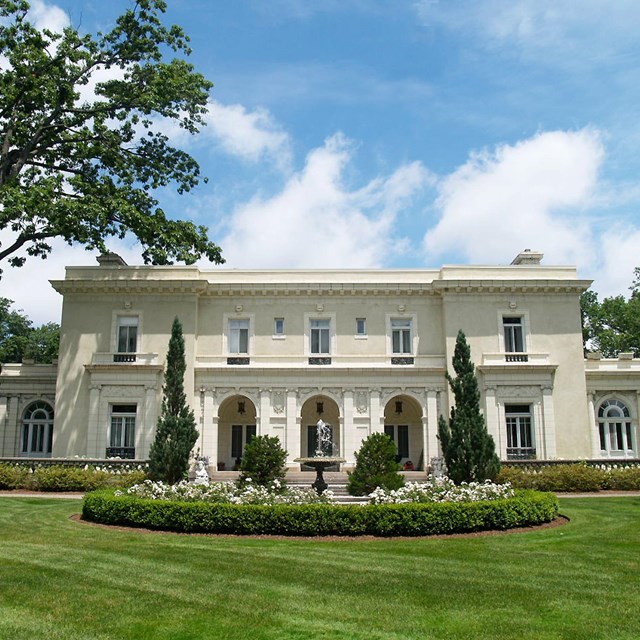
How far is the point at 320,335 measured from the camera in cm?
3294

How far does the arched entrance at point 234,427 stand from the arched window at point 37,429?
8.35m

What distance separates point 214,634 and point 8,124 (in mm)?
24603

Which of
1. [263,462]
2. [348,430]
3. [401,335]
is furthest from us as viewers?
[401,335]

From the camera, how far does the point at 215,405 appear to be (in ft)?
104

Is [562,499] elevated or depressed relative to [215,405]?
depressed

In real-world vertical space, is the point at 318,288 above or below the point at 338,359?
above

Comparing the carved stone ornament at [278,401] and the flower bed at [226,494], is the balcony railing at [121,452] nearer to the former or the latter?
the carved stone ornament at [278,401]

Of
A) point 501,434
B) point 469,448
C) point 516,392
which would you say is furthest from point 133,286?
point 469,448

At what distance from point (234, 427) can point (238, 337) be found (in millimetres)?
4503

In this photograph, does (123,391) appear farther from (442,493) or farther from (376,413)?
(442,493)

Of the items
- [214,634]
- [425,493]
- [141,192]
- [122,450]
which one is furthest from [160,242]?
[214,634]

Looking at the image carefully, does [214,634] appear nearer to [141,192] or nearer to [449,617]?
[449,617]

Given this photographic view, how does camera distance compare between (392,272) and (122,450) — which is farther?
(392,272)

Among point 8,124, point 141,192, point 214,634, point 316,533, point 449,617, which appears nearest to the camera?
point 214,634
